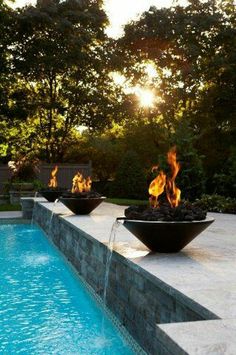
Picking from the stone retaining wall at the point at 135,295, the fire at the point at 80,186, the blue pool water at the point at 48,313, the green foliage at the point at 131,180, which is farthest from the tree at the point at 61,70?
the stone retaining wall at the point at 135,295

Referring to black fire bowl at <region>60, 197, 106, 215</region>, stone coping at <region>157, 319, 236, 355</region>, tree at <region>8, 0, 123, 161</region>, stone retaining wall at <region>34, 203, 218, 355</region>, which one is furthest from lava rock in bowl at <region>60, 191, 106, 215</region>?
tree at <region>8, 0, 123, 161</region>

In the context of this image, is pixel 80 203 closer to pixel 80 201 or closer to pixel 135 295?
pixel 80 201

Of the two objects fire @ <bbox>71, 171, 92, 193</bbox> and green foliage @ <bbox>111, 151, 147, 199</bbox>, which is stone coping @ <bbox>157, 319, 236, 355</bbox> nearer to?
fire @ <bbox>71, 171, 92, 193</bbox>

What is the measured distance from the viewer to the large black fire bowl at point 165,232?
18.1 feet

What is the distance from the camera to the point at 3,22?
89.8ft

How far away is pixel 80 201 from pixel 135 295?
6.54 m

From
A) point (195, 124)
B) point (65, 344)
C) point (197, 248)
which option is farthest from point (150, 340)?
point (195, 124)

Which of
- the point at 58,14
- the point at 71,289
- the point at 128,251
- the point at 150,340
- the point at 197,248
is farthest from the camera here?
the point at 58,14

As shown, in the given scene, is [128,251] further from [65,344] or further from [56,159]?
[56,159]

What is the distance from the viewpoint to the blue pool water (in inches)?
197

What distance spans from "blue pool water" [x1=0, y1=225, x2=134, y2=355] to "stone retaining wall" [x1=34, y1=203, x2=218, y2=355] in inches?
10.4

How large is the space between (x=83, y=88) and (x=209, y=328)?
28.7 metres

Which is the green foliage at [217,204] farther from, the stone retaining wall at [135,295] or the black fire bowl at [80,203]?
the stone retaining wall at [135,295]

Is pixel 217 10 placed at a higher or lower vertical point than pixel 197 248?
higher
